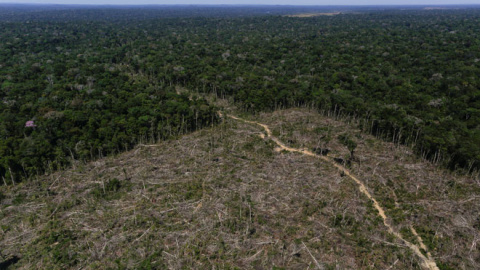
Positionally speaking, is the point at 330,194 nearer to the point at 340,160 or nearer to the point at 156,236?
the point at 340,160

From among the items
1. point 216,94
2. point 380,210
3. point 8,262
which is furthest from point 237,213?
point 216,94

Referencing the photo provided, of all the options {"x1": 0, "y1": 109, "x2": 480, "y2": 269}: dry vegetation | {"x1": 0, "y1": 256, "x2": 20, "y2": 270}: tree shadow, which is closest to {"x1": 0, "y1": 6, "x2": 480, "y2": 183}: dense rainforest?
{"x1": 0, "y1": 109, "x2": 480, "y2": 269}: dry vegetation

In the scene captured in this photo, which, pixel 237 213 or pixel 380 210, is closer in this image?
pixel 237 213

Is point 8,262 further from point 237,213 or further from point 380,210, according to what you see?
point 380,210

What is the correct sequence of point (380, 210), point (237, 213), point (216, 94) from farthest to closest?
point (216, 94) → point (380, 210) → point (237, 213)

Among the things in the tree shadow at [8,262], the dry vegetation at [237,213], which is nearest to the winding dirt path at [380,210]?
the dry vegetation at [237,213]

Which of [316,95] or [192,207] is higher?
[316,95]

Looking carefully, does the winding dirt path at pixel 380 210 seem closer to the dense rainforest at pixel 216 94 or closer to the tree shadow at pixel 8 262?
the dense rainforest at pixel 216 94

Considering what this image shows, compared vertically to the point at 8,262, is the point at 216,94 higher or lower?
higher

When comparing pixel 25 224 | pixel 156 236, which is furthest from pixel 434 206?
pixel 25 224
